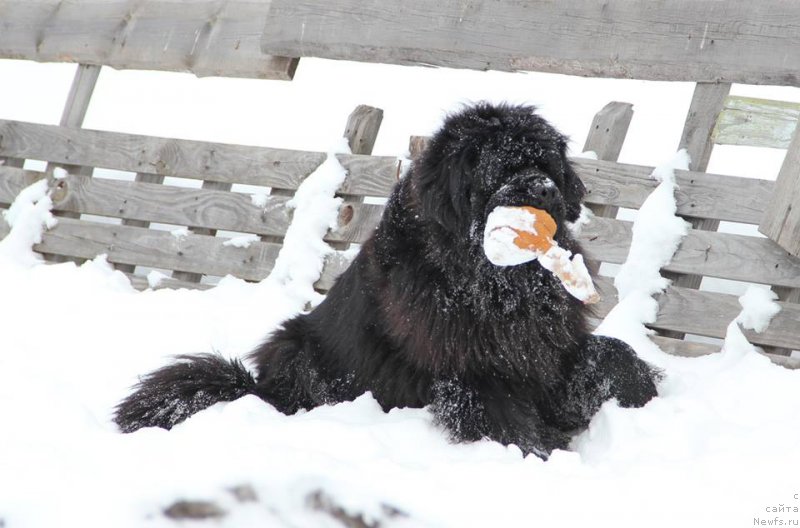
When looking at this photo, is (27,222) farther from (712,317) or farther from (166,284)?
(712,317)

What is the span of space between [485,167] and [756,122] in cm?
201

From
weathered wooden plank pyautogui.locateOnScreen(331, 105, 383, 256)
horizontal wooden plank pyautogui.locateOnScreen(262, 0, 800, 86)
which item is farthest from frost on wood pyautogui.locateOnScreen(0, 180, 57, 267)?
weathered wooden plank pyautogui.locateOnScreen(331, 105, 383, 256)

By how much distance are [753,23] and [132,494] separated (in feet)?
12.0

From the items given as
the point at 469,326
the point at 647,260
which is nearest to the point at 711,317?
the point at 647,260

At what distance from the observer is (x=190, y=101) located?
8.69 metres

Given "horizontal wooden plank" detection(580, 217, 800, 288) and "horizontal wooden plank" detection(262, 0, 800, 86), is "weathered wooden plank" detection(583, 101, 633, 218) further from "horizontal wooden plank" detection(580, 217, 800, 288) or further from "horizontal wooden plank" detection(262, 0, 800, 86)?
"horizontal wooden plank" detection(580, 217, 800, 288)

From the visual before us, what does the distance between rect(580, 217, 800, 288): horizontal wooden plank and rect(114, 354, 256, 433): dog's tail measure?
5.37 feet

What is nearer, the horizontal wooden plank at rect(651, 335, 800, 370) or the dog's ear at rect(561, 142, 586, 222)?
the dog's ear at rect(561, 142, 586, 222)

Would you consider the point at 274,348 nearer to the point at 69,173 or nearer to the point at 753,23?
the point at 753,23

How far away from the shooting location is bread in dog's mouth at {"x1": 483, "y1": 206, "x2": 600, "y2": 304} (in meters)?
2.64

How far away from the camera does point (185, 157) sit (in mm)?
5703

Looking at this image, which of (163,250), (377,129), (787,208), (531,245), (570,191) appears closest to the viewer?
(531,245)

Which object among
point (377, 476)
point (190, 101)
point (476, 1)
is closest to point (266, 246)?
point (476, 1)

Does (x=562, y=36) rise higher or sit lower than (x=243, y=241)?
higher
